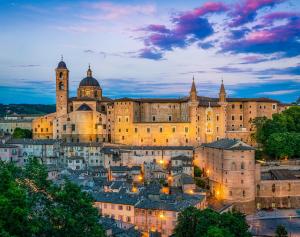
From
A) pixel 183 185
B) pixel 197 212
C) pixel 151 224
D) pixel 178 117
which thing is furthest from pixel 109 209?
pixel 178 117

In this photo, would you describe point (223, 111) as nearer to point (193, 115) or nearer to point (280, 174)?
point (193, 115)

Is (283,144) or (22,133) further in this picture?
(22,133)

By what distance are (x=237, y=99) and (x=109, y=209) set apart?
126ft

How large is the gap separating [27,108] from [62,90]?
239 ft

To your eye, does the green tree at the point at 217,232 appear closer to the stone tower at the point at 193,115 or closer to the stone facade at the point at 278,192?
the stone facade at the point at 278,192

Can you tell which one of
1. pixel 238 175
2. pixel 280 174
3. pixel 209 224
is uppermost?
pixel 238 175

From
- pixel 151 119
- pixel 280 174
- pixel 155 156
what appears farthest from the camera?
pixel 151 119

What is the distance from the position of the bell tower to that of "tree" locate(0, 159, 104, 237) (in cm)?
4946

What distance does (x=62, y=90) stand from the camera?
70.6m

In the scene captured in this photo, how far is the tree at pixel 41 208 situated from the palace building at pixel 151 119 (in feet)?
143

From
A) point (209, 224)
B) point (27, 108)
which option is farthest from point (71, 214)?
point (27, 108)

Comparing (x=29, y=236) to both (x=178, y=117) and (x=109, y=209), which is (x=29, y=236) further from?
(x=178, y=117)

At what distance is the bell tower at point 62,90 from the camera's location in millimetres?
70188

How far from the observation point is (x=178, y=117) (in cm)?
6912
